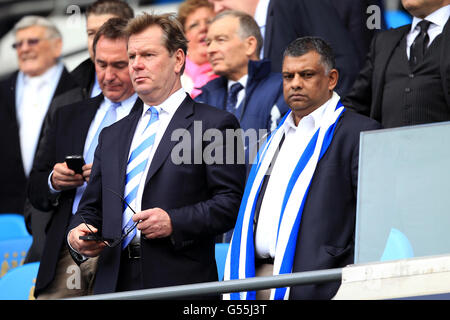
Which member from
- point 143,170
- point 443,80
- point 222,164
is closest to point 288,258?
point 222,164

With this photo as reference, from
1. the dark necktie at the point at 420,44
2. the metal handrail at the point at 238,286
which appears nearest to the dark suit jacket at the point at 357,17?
the dark necktie at the point at 420,44

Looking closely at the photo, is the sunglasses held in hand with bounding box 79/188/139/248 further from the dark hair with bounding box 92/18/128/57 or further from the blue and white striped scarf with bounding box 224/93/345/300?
the dark hair with bounding box 92/18/128/57

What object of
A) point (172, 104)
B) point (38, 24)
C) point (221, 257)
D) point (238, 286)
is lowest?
point (238, 286)

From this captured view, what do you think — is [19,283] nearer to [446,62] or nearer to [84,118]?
[84,118]

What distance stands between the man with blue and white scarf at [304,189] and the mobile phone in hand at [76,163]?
3.15 feet

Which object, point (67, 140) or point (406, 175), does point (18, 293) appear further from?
point (406, 175)

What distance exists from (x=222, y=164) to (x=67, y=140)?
1.34 metres

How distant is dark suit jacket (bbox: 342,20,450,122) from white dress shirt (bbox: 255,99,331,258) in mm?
627

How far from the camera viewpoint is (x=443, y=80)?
206 inches

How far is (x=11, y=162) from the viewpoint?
825 cm

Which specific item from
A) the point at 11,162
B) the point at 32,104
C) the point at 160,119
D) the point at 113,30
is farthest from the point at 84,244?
the point at 32,104

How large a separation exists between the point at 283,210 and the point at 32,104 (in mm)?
4204

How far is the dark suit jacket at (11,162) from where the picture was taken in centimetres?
820

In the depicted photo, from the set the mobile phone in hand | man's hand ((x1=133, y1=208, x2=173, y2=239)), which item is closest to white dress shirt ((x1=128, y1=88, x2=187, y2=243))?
man's hand ((x1=133, y1=208, x2=173, y2=239))
